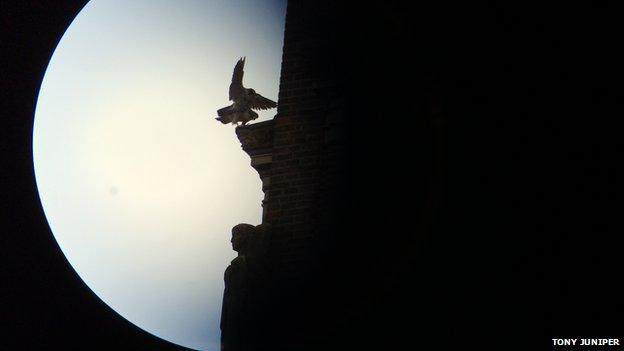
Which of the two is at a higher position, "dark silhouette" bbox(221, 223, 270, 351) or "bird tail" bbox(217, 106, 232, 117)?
"bird tail" bbox(217, 106, 232, 117)

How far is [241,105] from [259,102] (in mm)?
220

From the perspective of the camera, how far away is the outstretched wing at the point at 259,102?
374 inches

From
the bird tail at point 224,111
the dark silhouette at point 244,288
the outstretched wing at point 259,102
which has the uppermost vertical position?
Result: the outstretched wing at point 259,102

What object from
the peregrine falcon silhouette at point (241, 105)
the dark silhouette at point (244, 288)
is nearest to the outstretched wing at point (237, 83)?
the peregrine falcon silhouette at point (241, 105)

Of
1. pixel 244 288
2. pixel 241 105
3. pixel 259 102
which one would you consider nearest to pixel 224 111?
pixel 241 105

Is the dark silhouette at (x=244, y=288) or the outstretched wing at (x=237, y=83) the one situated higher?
the outstretched wing at (x=237, y=83)

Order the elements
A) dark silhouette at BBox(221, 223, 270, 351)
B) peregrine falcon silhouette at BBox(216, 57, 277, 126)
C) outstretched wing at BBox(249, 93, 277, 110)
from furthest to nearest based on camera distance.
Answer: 1. outstretched wing at BBox(249, 93, 277, 110)
2. peregrine falcon silhouette at BBox(216, 57, 277, 126)
3. dark silhouette at BBox(221, 223, 270, 351)

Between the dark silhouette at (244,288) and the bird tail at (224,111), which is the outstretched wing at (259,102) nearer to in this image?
the bird tail at (224,111)

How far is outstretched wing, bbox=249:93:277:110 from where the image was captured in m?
9.51

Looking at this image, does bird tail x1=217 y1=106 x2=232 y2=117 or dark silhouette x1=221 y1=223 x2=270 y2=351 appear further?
bird tail x1=217 y1=106 x2=232 y2=117

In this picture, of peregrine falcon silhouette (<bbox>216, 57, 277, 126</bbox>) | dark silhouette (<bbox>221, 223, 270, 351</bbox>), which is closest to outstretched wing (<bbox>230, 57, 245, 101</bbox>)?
peregrine falcon silhouette (<bbox>216, 57, 277, 126</bbox>)

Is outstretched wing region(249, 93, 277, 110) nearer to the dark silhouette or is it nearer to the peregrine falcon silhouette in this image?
the peregrine falcon silhouette

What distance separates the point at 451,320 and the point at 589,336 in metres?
1.07

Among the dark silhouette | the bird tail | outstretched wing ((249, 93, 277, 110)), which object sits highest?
outstretched wing ((249, 93, 277, 110))
